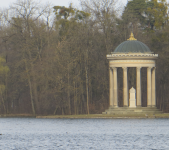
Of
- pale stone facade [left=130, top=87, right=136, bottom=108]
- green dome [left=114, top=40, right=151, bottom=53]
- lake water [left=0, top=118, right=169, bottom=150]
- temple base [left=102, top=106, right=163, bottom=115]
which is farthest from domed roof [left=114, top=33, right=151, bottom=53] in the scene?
lake water [left=0, top=118, right=169, bottom=150]

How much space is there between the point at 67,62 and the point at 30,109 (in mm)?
15662

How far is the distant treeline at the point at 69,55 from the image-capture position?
82500mm

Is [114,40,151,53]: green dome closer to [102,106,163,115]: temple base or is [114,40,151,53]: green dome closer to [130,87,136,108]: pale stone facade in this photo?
[130,87,136,108]: pale stone facade

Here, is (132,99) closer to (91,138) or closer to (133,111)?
(133,111)

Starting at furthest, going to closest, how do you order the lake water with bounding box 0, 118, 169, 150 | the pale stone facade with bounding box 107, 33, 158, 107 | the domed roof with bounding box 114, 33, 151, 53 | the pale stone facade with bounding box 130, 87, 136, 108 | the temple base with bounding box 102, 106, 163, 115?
the pale stone facade with bounding box 130, 87, 136, 108, the domed roof with bounding box 114, 33, 151, 53, the pale stone facade with bounding box 107, 33, 158, 107, the temple base with bounding box 102, 106, 163, 115, the lake water with bounding box 0, 118, 169, 150

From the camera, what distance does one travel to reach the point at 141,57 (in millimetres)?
75438

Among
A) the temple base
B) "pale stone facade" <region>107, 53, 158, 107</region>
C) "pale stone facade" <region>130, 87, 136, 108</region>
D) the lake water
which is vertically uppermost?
"pale stone facade" <region>107, 53, 158, 107</region>

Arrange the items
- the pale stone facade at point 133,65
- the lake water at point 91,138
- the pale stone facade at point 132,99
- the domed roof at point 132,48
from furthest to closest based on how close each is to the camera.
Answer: the pale stone facade at point 132,99, the domed roof at point 132,48, the pale stone facade at point 133,65, the lake water at point 91,138

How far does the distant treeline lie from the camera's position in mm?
82500

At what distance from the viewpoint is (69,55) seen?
81062mm

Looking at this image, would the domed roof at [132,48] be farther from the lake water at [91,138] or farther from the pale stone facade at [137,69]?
the lake water at [91,138]

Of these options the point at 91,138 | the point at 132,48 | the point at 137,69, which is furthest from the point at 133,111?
the point at 91,138

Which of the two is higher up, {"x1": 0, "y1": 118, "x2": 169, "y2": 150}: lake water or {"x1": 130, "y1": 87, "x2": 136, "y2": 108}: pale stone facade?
{"x1": 130, "y1": 87, "x2": 136, "y2": 108}: pale stone facade

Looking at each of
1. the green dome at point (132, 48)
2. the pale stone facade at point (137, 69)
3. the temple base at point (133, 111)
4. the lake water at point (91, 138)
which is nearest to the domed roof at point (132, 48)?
the green dome at point (132, 48)
